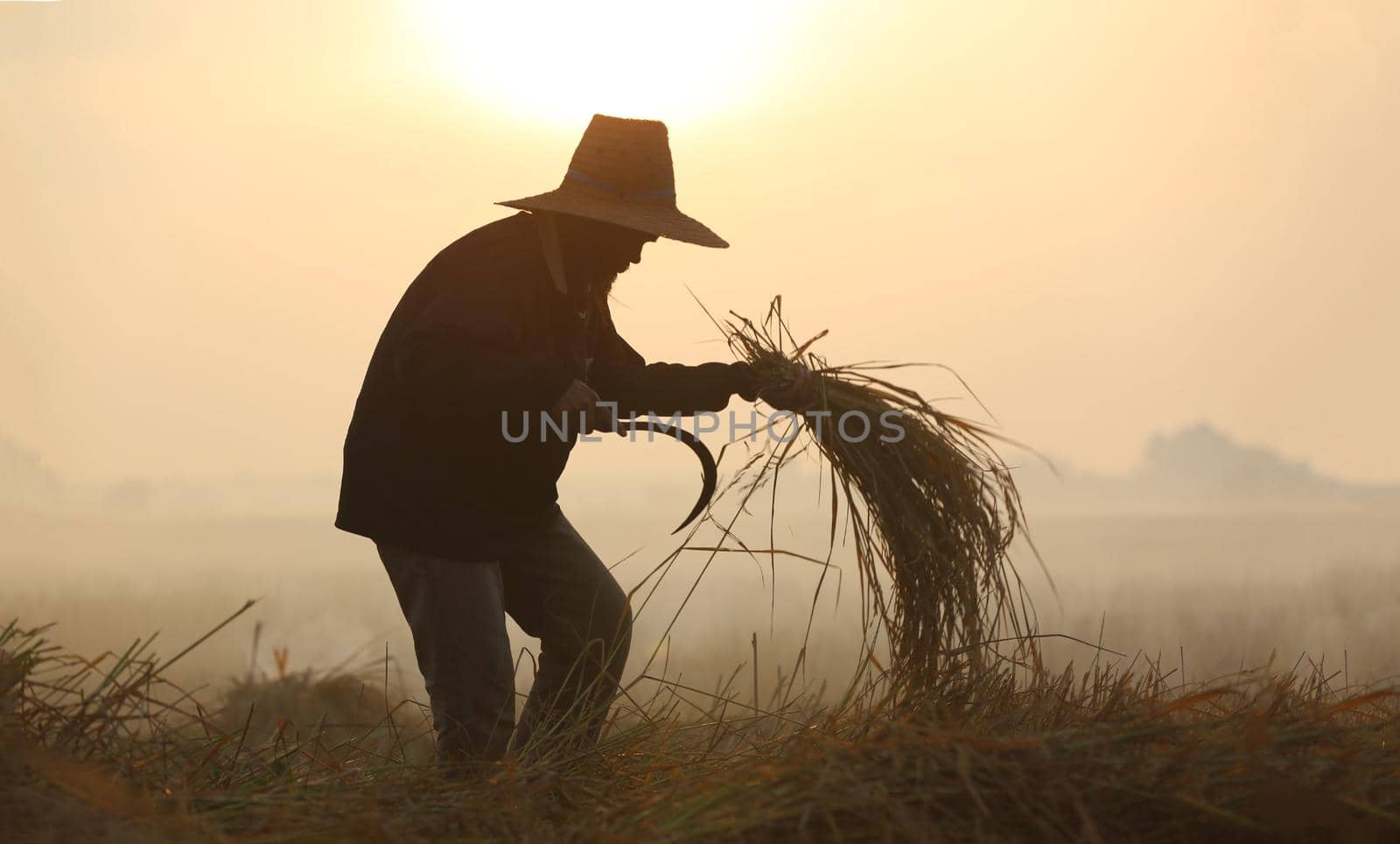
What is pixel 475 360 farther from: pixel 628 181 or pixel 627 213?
pixel 628 181

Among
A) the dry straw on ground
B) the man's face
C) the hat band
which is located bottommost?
the dry straw on ground

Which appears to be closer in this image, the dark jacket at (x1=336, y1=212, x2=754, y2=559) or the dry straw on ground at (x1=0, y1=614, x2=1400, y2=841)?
the dry straw on ground at (x1=0, y1=614, x2=1400, y2=841)

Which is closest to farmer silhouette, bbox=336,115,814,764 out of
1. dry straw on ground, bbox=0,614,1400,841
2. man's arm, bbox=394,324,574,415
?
man's arm, bbox=394,324,574,415

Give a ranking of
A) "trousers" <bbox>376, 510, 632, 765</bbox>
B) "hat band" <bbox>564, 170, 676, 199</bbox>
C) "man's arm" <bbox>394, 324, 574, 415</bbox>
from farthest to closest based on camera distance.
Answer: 1. "hat band" <bbox>564, 170, 676, 199</bbox>
2. "trousers" <bbox>376, 510, 632, 765</bbox>
3. "man's arm" <bbox>394, 324, 574, 415</bbox>

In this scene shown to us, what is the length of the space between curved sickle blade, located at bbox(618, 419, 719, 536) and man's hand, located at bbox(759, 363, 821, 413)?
0.23 metres

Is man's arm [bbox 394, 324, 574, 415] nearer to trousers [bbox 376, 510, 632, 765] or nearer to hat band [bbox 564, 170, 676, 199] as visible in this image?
trousers [bbox 376, 510, 632, 765]

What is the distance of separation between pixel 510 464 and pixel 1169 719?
5.32ft

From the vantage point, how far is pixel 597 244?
10.6 ft

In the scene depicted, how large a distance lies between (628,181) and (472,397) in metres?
0.77

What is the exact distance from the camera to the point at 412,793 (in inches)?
104

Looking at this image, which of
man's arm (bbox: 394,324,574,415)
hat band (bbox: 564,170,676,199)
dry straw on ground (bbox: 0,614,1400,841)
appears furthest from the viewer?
hat band (bbox: 564,170,676,199)

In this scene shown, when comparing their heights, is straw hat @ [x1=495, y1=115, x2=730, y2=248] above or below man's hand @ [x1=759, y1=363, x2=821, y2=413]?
above

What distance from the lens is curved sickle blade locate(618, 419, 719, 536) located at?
128 inches

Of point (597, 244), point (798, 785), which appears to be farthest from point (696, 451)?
point (798, 785)
